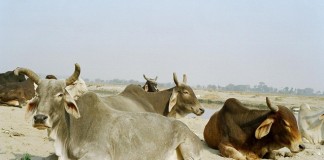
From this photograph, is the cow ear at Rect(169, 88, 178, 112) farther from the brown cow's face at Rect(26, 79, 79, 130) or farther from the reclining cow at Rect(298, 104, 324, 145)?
the brown cow's face at Rect(26, 79, 79, 130)

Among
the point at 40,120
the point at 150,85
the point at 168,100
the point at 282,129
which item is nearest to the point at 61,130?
the point at 40,120

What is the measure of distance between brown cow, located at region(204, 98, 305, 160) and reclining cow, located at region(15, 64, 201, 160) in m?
1.96

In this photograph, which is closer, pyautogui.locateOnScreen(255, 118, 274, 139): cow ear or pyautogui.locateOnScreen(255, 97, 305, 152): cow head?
pyautogui.locateOnScreen(255, 97, 305, 152): cow head

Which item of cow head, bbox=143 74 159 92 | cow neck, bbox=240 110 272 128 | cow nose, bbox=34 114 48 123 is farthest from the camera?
cow head, bbox=143 74 159 92

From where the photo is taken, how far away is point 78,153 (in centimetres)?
552

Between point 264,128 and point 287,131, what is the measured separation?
0.41m

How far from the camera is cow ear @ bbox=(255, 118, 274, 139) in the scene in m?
7.83

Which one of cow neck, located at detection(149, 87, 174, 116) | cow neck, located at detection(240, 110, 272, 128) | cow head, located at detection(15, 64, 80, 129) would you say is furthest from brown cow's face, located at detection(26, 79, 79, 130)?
cow neck, located at detection(149, 87, 174, 116)

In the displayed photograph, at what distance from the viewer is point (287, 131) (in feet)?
25.2

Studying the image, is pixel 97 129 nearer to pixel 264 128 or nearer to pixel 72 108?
pixel 72 108

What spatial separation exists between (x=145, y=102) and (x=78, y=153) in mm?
4122

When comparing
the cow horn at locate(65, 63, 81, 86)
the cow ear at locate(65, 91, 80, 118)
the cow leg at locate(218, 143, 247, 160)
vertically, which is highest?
the cow horn at locate(65, 63, 81, 86)

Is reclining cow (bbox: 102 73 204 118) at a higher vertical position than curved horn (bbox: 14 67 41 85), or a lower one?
lower

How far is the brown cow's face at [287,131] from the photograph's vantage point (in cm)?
762
